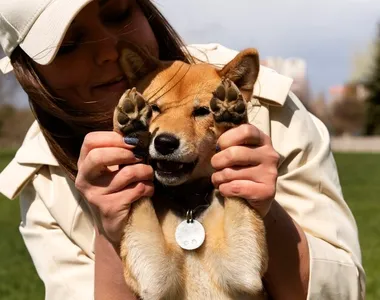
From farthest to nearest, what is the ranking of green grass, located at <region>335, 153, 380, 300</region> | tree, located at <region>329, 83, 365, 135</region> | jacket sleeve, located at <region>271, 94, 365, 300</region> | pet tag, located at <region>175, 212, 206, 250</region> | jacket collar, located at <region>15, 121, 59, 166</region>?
tree, located at <region>329, 83, 365, 135</region> → green grass, located at <region>335, 153, 380, 300</region> → jacket collar, located at <region>15, 121, 59, 166</region> → jacket sleeve, located at <region>271, 94, 365, 300</region> → pet tag, located at <region>175, 212, 206, 250</region>

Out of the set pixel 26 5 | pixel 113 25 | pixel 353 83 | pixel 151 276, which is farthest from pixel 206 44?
pixel 353 83

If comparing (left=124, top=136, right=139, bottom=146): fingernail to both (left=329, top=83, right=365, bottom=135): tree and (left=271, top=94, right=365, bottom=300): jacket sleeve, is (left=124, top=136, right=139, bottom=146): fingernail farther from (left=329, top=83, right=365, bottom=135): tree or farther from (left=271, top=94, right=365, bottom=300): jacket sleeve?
(left=329, top=83, right=365, bottom=135): tree

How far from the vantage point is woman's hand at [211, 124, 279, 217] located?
219 cm

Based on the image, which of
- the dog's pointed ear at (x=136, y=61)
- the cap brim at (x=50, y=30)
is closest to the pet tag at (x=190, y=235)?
the dog's pointed ear at (x=136, y=61)

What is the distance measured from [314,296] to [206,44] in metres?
1.39

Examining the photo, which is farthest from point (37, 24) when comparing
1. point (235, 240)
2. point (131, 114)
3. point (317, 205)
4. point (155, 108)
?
point (317, 205)

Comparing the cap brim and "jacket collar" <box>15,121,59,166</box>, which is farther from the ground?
the cap brim

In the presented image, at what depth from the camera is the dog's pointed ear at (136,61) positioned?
264 cm

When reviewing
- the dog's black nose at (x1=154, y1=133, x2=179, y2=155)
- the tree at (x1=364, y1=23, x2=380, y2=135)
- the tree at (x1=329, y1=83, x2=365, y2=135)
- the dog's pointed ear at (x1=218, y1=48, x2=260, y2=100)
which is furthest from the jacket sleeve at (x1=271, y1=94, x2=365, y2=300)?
the tree at (x1=329, y1=83, x2=365, y2=135)

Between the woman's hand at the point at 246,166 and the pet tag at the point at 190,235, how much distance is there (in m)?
0.17

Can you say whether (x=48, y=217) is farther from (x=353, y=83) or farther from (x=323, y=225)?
(x=353, y=83)

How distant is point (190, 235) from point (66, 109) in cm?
95

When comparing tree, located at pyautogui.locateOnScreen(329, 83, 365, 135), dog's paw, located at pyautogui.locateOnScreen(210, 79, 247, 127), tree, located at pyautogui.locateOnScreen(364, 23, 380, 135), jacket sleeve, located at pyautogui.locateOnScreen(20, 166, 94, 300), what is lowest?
tree, located at pyautogui.locateOnScreen(329, 83, 365, 135)

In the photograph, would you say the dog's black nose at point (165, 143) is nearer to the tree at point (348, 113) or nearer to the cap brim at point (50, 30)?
the cap brim at point (50, 30)
